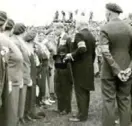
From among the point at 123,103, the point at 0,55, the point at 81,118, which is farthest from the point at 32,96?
the point at 0,55

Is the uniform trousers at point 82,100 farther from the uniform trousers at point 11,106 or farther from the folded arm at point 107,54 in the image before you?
the uniform trousers at point 11,106

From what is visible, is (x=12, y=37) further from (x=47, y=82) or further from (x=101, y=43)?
(x=47, y=82)

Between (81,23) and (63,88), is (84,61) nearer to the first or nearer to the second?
(81,23)

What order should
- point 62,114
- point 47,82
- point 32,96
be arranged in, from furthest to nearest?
point 47,82, point 62,114, point 32,96

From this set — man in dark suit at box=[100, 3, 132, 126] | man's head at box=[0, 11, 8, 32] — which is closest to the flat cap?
man in dark suit at box=[100, 3, 132, 126]

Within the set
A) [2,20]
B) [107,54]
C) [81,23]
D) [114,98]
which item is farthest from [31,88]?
[2,20]

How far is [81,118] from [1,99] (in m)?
2.80

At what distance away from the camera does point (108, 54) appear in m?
6.72

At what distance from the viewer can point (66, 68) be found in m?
8.72

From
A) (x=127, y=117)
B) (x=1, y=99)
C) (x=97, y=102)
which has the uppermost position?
(x=1, y=99)

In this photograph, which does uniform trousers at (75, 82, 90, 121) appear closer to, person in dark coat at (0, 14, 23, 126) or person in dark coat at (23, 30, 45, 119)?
person in dark coat at (23, 30, 45, 119)

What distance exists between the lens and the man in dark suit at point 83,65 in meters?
8.17

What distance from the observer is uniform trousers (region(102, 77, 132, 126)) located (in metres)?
6.86

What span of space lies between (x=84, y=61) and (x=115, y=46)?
1.53 m
